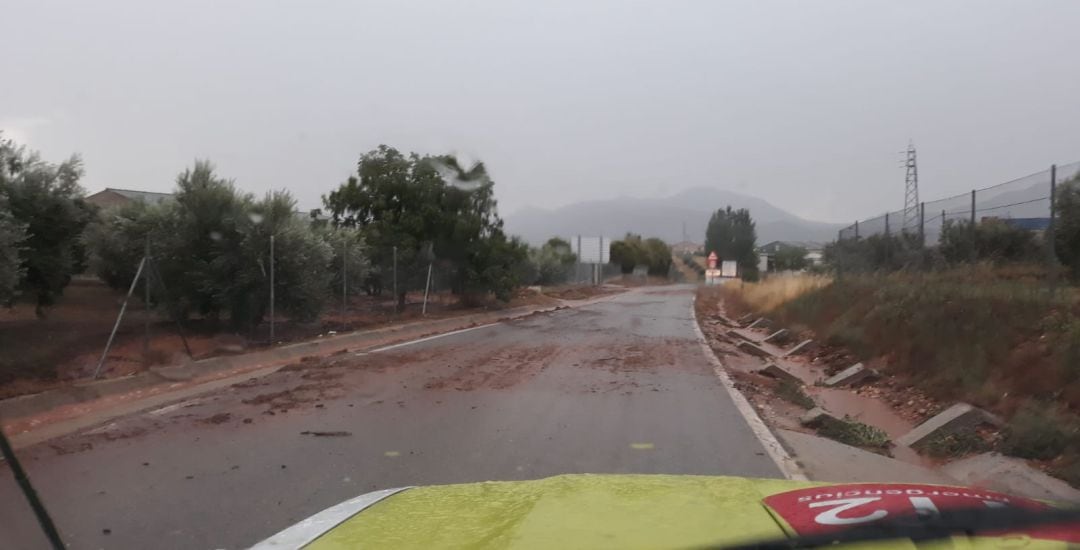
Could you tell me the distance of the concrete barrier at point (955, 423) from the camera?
27.7 feet

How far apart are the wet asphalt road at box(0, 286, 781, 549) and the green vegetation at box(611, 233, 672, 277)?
273ft

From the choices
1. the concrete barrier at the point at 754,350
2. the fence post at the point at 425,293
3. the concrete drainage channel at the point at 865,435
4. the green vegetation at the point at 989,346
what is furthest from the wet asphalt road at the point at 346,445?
the fence post at the point at 425,293

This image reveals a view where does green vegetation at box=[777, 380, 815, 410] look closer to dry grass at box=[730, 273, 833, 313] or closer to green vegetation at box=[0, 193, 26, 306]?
green vegetation at box=[0, 193, 26, 306]

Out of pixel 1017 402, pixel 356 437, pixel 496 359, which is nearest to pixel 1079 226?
pixel 1017 402

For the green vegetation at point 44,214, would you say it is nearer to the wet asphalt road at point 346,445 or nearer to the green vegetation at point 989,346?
the wet asphalt road at point 346,445

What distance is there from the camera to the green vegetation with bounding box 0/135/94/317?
16438mm

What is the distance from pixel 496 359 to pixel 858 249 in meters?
13.0

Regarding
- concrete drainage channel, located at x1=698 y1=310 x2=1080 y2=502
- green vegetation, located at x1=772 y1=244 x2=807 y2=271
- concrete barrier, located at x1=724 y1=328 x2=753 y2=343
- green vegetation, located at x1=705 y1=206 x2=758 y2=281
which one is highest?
green vegetation, located at x1=705 y1=206 x2=758 y2=281

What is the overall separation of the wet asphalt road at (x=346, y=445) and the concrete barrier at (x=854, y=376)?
1.99m

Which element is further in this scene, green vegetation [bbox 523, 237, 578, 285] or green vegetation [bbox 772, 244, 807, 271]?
green vegetation [bbox 772, 244, 807, 271]

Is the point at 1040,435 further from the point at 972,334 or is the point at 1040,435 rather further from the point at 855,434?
the point at 972,334

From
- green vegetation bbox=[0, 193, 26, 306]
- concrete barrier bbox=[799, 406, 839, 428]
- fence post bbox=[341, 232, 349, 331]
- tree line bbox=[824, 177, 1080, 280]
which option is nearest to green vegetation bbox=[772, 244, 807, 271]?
tree line bbox=[824, 177, 1080, 280]

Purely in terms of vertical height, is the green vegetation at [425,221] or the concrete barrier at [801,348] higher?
the green vegetation at [425,221]

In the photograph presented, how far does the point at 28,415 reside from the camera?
9.38 metres
